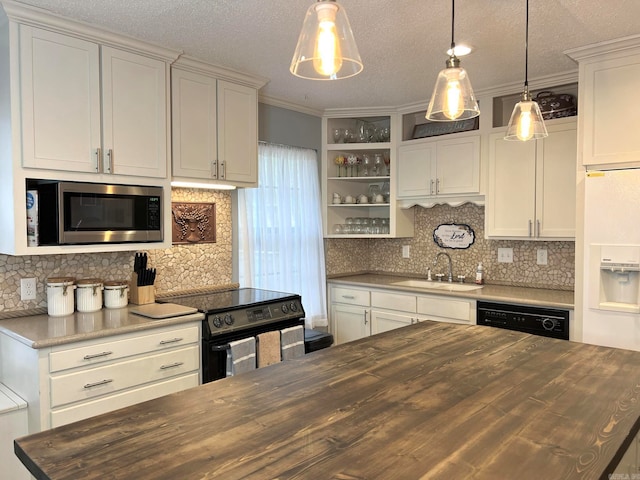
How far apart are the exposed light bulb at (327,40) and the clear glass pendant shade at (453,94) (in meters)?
0.57

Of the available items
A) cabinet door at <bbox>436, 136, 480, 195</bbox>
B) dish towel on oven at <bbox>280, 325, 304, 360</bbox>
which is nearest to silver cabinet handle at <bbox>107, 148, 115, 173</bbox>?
dish towel on oven at <bbox>280, 325, 304, 360</bbox>

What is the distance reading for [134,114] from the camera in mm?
2699

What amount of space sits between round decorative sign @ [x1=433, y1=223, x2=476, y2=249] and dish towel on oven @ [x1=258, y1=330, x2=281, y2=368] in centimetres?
197

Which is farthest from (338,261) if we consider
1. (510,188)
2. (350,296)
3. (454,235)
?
(510,188)

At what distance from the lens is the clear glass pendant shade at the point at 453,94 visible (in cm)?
168

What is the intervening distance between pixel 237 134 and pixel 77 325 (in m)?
1.64

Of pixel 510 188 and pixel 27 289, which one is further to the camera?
pixel 510 188

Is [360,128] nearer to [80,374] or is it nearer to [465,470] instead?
[80,374]

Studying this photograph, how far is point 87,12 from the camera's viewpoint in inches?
90.8

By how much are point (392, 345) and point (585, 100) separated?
1.98 metres

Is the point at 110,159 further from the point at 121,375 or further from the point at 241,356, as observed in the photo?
the point at 241,356

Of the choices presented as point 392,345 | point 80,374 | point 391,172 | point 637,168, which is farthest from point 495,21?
point 80,374

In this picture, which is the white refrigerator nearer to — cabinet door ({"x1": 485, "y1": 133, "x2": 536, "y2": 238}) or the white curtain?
cabinet door ({"x1": 485, "y1": 133, "x2": 536, "y2": 238})

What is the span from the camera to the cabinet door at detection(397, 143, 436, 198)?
4.01 meters
